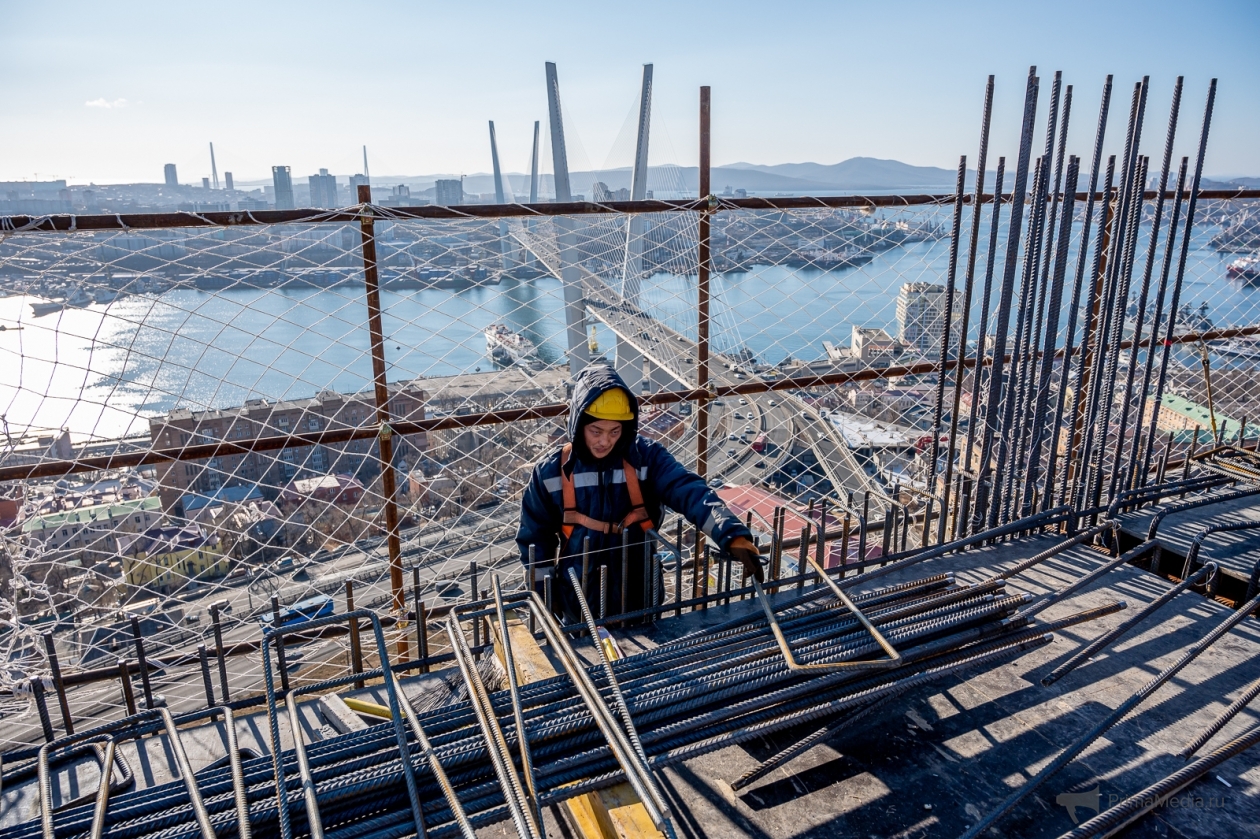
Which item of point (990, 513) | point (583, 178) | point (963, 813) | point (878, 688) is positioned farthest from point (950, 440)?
point (583, 178)

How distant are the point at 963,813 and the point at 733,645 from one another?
27.9 inches

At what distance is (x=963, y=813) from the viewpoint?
188 centimetres

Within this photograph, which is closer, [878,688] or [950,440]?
[878,688]

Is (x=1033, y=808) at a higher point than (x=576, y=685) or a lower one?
lower

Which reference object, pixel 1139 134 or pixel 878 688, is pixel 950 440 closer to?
pixel 1139 134

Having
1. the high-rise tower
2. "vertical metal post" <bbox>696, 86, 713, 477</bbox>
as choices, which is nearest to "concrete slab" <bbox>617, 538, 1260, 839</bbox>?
"vertical metal post" <bbox>696, 86, 713, 477</bbox>

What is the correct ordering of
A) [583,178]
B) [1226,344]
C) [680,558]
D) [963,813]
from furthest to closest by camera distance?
[583,178], [1226,344], [680,558], [963,813]

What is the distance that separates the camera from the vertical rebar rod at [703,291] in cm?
352

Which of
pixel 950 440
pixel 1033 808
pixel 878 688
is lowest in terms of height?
pixel 1033 808

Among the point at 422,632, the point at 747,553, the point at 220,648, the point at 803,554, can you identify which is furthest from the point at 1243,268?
the point at 220,648

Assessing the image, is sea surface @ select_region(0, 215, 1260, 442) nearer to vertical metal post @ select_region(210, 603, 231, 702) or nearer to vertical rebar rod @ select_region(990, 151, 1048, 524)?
vertical rebar rod @ select_region(990, 151, 1048, 524)

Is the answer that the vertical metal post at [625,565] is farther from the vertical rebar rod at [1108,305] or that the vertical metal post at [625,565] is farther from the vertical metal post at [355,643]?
the vertical rebar rod at [1108,305]

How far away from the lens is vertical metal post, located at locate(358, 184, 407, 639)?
3156 mm

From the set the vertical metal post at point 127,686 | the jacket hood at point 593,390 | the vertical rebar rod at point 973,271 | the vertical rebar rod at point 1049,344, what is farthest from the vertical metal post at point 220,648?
the vertical rebar rod at point 1049,344
